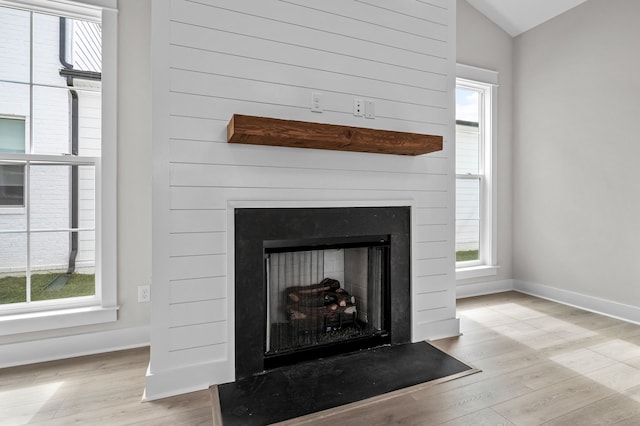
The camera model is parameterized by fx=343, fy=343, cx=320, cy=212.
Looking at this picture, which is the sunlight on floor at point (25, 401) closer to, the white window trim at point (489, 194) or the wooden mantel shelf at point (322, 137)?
the wooden mantel shelf at point (322, 137)

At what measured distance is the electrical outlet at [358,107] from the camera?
2.33 meters

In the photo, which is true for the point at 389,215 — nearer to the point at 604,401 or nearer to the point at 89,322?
the point at 604,401

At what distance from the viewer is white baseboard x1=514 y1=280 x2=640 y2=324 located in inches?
115

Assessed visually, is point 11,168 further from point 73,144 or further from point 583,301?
point 583,301

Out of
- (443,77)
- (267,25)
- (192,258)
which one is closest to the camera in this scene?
(192,258)

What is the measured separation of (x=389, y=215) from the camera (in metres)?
2.44

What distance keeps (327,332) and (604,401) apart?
1.54 meters

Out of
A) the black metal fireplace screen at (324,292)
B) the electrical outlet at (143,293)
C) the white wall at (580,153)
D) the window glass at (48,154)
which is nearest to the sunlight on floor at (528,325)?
the white wall at (580,153)

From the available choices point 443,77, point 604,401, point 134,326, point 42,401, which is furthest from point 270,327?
point 443,77

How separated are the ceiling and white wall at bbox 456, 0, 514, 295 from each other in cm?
6

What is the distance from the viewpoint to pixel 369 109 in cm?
237

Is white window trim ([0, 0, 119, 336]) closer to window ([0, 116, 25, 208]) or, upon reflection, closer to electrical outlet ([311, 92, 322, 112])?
window ([0, 116, 25, 208])

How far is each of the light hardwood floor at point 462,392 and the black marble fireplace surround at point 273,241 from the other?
300 millimetres

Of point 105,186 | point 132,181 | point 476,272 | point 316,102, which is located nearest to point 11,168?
point 105,186
